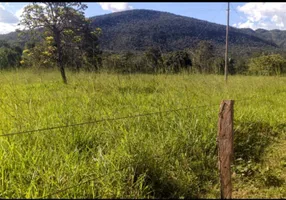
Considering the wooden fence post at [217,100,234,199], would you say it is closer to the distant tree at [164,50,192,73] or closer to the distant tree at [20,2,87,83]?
the distant tree at [164,50,192,73]

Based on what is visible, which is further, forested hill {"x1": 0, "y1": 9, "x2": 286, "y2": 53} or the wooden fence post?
forested hill {"x1": 0, "y1": 9, "x2": 286, "y2": 53}

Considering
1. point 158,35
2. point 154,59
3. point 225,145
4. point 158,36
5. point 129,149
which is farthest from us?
point 158,35

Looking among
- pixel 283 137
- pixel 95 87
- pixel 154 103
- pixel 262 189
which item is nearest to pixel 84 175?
pixel 262 189

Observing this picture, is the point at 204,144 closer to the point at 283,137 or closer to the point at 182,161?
the point at 182,161

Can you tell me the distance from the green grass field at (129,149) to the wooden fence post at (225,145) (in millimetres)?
268

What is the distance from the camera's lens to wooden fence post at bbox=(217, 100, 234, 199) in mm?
1798

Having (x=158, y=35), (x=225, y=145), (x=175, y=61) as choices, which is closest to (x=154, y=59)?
(x=175, y=61)

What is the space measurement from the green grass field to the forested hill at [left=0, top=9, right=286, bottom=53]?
2457 millimetres

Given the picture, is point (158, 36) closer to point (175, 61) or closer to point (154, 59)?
point (154, 59)

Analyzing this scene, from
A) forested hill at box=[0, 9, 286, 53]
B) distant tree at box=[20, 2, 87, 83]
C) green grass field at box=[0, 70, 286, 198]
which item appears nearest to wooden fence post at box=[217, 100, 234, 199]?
green grass field at box=[0, 70, 286, 198]

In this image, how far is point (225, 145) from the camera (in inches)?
72.6

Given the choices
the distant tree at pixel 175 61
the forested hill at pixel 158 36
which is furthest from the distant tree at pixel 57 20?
the distant tree at pixel 175 61

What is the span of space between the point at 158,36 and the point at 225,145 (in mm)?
11162

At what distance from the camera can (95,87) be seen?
464cm
